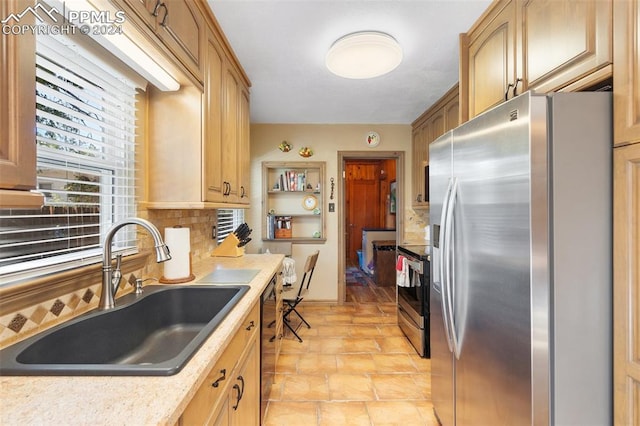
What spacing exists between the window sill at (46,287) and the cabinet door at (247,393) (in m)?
0.74

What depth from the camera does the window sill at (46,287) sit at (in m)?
0.92

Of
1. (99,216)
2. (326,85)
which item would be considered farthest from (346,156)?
(99,216)

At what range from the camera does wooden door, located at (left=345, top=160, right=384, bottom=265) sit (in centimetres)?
726

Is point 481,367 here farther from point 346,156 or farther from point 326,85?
point 346,156

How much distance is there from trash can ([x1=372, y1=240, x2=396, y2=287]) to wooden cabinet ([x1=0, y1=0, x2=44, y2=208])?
4.85 metres

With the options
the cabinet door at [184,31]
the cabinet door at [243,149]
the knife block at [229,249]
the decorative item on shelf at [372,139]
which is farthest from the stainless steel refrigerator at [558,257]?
the decorative item on shelf at [372,139]

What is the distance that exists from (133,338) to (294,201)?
9.77 ft

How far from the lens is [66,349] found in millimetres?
1035

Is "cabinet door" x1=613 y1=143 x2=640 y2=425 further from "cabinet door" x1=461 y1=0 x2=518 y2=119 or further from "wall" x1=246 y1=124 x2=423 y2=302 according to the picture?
"wall" x1=246 y1=124 x2=423 y2=302

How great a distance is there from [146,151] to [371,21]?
60.8 inches

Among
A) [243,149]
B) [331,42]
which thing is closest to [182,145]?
[243,149]

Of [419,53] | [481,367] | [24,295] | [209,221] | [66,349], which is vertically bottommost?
[481,367]

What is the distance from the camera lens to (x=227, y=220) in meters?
3.42

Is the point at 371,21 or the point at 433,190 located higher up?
the point at 371,21
